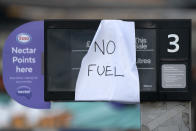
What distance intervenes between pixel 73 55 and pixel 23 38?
1.49 feet

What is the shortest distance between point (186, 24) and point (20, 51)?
47.6 inches

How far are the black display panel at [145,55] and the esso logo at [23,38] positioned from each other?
0.23 metres

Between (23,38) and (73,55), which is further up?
(23,38)

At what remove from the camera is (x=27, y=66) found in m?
3.39

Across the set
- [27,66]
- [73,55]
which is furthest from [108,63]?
[27,66]

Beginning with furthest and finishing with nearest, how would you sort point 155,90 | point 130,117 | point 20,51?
point 130,117
point 20,51
point 155,90

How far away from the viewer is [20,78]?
3.40 metres

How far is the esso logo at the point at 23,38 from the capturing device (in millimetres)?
3427

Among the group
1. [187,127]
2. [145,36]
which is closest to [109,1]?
[145,36]

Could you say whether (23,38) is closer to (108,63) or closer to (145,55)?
(108,63)

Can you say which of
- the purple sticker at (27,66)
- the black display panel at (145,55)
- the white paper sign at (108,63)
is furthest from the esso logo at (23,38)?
the white paper sign at (108,63)

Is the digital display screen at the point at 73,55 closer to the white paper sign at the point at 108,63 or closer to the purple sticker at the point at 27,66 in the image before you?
the white paper sign at the point at 108,63

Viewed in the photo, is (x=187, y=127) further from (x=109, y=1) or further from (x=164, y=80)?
(x=109, y=1)

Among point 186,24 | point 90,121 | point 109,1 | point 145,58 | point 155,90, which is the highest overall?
point 109,1
